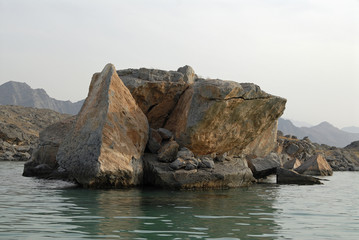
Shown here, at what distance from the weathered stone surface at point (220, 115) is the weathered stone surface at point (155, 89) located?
0.47 m

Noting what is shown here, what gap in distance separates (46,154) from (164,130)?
732 centimetres

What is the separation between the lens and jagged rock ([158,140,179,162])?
18.5m

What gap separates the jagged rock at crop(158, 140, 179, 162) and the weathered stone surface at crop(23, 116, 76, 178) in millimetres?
6971

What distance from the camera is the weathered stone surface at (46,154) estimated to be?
2286 centimetres

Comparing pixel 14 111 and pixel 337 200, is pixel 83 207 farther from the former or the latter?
pixel 14 111

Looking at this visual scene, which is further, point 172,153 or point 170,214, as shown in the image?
point 172,153

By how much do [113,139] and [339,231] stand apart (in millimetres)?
10078

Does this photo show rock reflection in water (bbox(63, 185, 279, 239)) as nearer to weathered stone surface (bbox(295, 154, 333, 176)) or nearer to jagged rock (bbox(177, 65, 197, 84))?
jagged rock (bbox(177, 65, 197, 84))

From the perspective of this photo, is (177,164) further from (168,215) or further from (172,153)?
(168,215)

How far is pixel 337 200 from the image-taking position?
50.6ft

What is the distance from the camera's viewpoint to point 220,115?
64.5 feet

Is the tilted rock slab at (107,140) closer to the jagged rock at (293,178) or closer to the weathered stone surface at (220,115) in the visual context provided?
the weathered stone surface at (220,115)

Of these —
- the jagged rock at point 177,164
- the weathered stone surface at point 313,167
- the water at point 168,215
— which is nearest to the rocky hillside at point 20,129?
the weathered stone surface at point 313,167

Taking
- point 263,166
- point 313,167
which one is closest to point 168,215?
point 263,166
